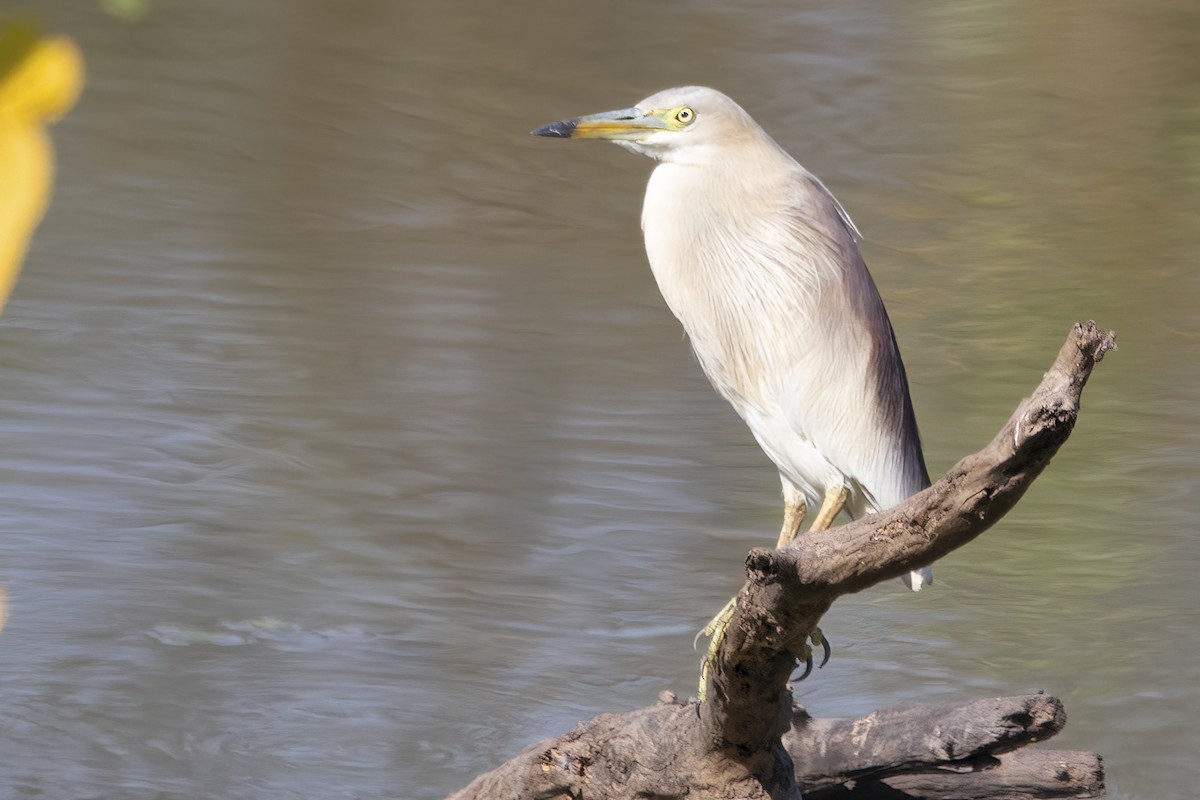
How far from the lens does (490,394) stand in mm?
4785

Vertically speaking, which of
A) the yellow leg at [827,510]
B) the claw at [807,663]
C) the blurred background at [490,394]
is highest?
the yellow leg at [827,510]

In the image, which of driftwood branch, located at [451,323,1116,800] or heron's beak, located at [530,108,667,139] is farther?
heron's beak, located at [530,108,667,139]

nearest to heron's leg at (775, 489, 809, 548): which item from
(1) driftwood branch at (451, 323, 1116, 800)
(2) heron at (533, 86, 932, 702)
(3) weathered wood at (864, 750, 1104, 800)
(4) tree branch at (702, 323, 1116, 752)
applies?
(2) heron at (533, 86, 932, 702)

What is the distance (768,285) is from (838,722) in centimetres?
62

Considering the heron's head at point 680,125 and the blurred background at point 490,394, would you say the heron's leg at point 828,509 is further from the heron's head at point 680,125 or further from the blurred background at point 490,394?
the blurred background at point 490,394

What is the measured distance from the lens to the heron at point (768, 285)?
6.93 feet

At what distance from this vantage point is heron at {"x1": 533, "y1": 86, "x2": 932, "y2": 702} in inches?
83.2

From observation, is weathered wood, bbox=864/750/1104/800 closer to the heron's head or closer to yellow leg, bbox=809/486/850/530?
yellow leg, bbox=809/486/850/530

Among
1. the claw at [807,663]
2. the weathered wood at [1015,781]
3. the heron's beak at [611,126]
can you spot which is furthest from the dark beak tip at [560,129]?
the weathered wood at [1015,781]

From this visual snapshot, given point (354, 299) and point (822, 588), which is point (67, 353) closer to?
point (354, 299)

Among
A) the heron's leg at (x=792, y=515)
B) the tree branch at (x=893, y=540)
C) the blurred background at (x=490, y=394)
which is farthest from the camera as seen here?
the blurred background at (x=490, y=394)

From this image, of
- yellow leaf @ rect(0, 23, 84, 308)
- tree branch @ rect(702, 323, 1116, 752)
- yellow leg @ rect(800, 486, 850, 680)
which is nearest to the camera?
yellow leaf @ rect(0, 23, 84, 308)

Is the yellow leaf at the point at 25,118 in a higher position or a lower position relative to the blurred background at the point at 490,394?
higher

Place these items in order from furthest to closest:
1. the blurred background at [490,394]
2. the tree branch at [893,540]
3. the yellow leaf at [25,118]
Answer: the blurred background at [490,394]
the tree branch at [893,540]
the yellow leaf at [25,118]
